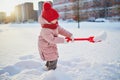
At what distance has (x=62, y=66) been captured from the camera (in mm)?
3980

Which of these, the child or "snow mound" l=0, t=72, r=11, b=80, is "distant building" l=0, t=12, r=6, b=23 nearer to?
"snow mound" l=0, t=72, r=11, b=80

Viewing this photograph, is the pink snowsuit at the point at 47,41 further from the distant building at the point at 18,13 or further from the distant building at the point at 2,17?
the distant building at the point at 2,17

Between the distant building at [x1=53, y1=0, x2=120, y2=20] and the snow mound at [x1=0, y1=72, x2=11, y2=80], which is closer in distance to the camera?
the snow mound at [x1=0, y1=72, x2=11, y2=80]

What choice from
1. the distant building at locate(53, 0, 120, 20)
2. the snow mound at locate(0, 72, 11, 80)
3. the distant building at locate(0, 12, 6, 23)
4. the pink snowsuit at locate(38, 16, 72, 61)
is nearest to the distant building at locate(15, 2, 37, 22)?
the distant building at locate(0, 12, 6, 23)

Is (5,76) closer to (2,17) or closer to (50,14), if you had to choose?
(50,14)

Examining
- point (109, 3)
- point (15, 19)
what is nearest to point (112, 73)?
point (109, 3)

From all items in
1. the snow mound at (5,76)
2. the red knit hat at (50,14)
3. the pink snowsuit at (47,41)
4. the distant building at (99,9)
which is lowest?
the snow mound at (5,76)

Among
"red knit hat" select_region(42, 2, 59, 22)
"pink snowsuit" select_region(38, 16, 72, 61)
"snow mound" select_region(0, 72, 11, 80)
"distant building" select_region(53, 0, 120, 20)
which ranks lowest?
"snow mound" select_region(0, 72, 11, 80)

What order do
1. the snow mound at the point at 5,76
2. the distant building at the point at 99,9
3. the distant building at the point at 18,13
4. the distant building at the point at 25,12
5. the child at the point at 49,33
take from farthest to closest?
the distant building at the point at 18,13, the distant building at the point at 25,12, the distant building at the point at 99,9, the snow mound at the point at 5,76, the child at the point at 49,33

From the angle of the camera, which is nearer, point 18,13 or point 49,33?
point 49,33

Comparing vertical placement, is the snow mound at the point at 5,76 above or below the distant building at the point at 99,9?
below

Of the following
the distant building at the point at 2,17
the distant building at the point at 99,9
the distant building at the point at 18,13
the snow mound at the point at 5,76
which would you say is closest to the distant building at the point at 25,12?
the distant building at the point at 18,13

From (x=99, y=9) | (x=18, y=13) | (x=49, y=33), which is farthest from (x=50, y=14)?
(x=18, y=13)

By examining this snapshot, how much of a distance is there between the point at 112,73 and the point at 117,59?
1098 millimetres
